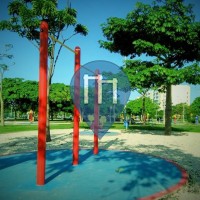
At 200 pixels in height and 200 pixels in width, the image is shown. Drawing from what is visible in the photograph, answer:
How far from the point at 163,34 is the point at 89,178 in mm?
15193

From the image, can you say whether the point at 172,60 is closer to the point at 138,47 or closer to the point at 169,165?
the point at 138,47

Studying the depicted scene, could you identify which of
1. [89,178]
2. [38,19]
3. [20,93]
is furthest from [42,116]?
[20,93]

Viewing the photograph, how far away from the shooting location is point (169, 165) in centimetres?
934

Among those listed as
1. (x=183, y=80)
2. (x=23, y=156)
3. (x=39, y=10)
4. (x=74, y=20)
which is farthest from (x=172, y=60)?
(x=23, y=156)

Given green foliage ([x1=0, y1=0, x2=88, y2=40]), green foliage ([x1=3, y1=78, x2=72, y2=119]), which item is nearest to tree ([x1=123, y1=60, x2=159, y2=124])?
green foliage ([x1=0, y1=0, x2=88, y2=40])

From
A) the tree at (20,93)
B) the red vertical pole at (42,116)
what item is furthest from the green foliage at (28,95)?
the red vertical pole at (42,116)

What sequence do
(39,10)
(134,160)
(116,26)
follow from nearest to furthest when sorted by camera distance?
(134,160), (39,10), (116,26)

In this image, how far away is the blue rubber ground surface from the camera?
5825mm

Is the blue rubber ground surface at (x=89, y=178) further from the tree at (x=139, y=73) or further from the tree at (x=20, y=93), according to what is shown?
the tree at (x=20, y=93)

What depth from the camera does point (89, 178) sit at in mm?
7246

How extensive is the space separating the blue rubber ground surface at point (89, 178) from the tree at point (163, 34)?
10965 mm

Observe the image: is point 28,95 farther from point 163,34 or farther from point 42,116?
point 42,116

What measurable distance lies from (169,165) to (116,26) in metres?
14.3

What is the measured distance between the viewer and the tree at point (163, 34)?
18556mm
